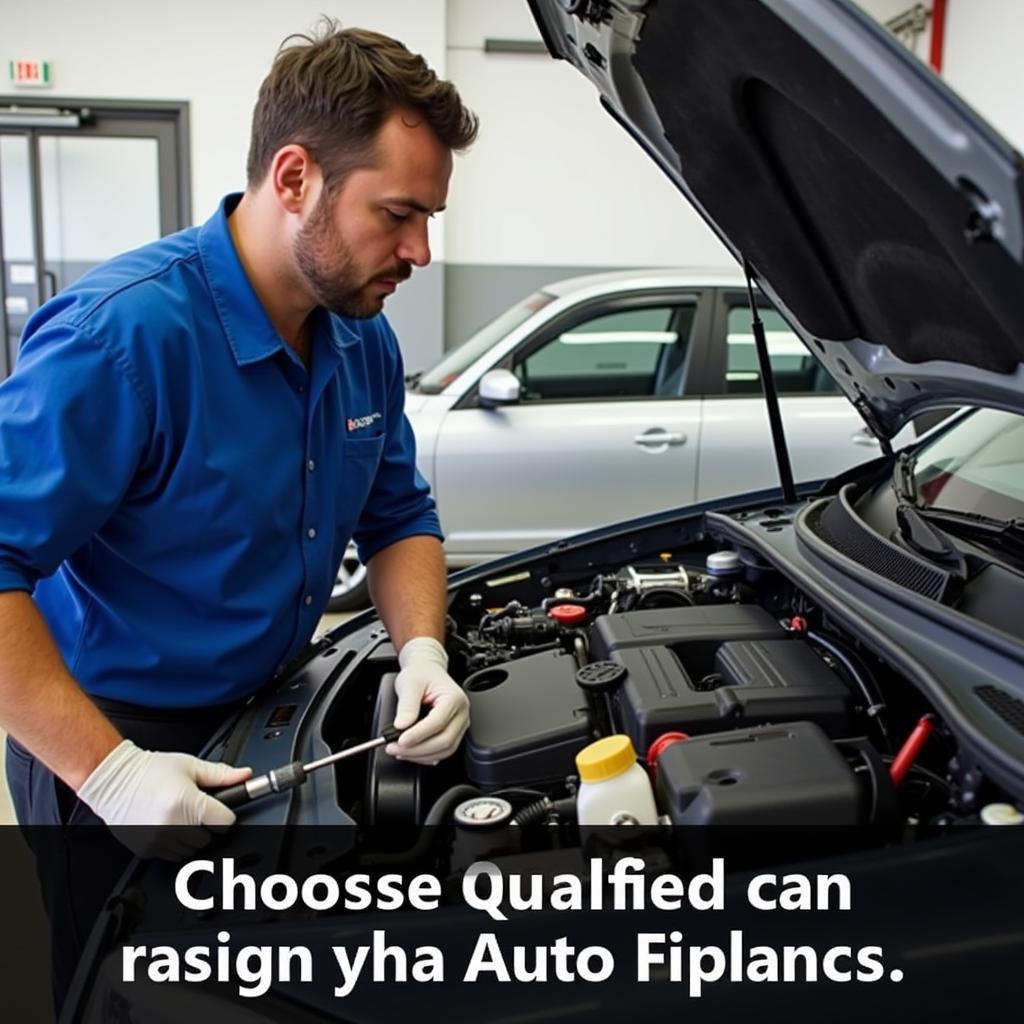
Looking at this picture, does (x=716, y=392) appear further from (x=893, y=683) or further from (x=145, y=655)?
(x=145, y=655)

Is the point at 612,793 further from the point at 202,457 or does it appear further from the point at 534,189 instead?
the point at 534,189

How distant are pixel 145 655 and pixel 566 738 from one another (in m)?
0.62

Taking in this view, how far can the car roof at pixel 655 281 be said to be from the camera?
431 centimetres

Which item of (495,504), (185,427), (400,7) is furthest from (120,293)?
(400,7)

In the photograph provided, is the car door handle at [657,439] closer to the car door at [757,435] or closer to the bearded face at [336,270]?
the car door at [757,435]

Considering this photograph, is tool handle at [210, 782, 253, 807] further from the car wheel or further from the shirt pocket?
the car wheel

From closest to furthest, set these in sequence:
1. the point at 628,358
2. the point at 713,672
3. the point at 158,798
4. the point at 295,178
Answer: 1. the point at 158,798
2. the point at 295,178
3. the point at 713,672
4. the point at 628,358

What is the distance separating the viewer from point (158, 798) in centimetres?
125

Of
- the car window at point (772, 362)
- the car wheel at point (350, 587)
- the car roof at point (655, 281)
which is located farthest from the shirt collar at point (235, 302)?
the car window at point (772, 362)

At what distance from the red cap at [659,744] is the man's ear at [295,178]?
88 centimetres

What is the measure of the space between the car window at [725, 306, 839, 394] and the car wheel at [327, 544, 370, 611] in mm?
1722

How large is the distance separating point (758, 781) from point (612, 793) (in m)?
0.16

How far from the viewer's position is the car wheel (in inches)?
167

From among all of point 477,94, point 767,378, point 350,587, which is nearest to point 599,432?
point 350,587
